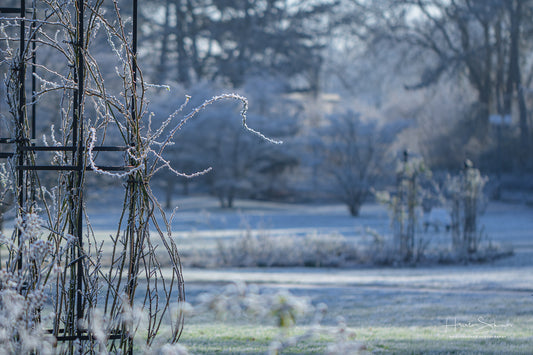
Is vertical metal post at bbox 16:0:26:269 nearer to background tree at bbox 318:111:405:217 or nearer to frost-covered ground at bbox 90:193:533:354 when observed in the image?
frost-covered ground at bbox 90:193:533:354

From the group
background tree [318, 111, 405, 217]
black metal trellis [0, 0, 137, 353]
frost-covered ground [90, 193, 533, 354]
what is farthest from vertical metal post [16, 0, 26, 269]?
background tree [318, 111, 405, 217]

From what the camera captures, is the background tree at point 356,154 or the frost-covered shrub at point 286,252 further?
the background tree at point 356,154

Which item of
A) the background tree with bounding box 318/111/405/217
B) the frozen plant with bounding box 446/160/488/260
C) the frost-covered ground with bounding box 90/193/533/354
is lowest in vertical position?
the frost-covered ground with bounding box 90/193/533/354

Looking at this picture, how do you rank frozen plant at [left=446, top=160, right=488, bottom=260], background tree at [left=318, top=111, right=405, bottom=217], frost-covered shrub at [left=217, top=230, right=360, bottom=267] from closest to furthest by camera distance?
frost-covered shrub at [left=217, top=230, right=360, bottom=267], frozen plant at [left=446, top=160, right=488, bottom=260], background tree at [left=318, top=111, right=405, bottom=217]

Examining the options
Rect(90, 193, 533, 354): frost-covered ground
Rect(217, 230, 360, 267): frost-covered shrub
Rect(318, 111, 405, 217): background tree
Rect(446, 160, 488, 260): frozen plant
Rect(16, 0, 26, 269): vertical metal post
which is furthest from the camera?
Rect(318, 111, 405, 217): background tree

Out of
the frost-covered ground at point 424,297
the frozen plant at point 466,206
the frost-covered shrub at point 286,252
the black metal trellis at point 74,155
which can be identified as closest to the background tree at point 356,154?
the frost-covered ground at point 424,297

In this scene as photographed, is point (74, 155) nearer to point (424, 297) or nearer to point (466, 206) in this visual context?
point (424, 297)

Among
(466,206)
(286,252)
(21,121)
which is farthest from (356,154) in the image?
(21,121)

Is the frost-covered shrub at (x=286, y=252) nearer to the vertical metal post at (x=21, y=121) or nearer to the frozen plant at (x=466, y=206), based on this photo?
the frozen plant at (x=466, y=206)

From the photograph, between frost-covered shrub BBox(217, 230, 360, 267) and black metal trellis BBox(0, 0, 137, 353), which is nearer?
black metal trellis BBox(0, 0, 137, 353)

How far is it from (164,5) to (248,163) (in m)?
8.85

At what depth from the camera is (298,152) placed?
97.8 feet

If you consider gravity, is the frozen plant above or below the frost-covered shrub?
above

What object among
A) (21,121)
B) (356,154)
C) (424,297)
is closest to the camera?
(21,121)
